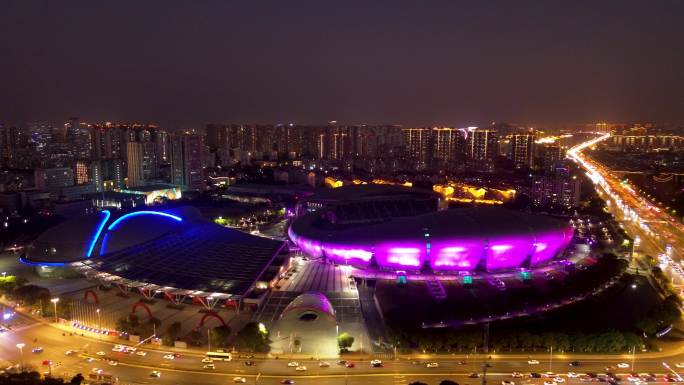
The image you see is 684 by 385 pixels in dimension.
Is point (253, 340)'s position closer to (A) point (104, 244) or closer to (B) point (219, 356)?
(B) point (219, 356)

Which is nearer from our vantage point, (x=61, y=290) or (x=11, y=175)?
(x=61, y=290)

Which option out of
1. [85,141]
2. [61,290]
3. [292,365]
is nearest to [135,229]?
[61,290]

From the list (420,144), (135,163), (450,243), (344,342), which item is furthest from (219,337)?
(420,144)

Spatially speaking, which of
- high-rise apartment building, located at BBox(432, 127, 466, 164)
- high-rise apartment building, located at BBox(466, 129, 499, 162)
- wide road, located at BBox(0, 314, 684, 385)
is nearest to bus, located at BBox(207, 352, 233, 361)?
wide road, located at BBox(0, 314, 684, 385)

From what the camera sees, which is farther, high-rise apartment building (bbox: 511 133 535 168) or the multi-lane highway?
high-rise apartment building (bbox: 511 133 535 168)

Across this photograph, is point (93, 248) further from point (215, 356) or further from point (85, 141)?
point (85, 141)

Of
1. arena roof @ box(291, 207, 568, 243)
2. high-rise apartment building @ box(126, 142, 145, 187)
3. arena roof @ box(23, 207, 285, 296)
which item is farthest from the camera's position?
high-rise apartment building @ box(126, 142, 145, 187)

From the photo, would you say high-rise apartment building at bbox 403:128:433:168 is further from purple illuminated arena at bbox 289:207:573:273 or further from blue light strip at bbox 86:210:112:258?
blue light strip at bbox 86:210:112:258
